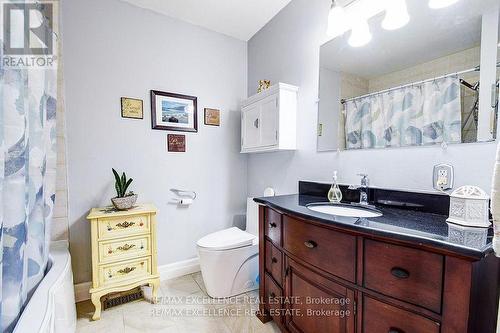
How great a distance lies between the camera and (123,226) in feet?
5.23

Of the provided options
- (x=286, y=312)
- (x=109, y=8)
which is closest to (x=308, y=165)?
(x=286, y=312)

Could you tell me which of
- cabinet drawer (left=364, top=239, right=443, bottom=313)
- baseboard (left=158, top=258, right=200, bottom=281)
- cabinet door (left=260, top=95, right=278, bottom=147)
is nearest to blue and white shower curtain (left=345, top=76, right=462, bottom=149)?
cabinet door (left=260, top=95, right=278, bottom=147)

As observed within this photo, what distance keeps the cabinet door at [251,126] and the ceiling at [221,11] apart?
846 mm

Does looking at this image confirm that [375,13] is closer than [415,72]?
No

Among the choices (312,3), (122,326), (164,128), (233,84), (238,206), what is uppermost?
(312,3)

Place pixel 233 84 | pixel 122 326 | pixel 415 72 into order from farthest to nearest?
pixel 233 84 → pixel 122 326 → pixel 415 72

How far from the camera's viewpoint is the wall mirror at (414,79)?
940 mm

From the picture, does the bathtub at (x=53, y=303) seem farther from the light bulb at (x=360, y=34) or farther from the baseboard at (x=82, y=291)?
the light bulb at (x=360, y=34)

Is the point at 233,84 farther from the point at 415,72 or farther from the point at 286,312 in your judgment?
the point at 286,312

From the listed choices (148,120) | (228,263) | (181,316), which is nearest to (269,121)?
(148,120)

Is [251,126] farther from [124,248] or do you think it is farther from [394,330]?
[394,330]

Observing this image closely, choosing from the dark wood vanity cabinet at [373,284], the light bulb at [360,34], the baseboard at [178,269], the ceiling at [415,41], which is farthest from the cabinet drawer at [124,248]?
the light bulb at [360,34]

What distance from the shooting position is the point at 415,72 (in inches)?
45.1

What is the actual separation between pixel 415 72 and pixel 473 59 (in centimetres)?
22
